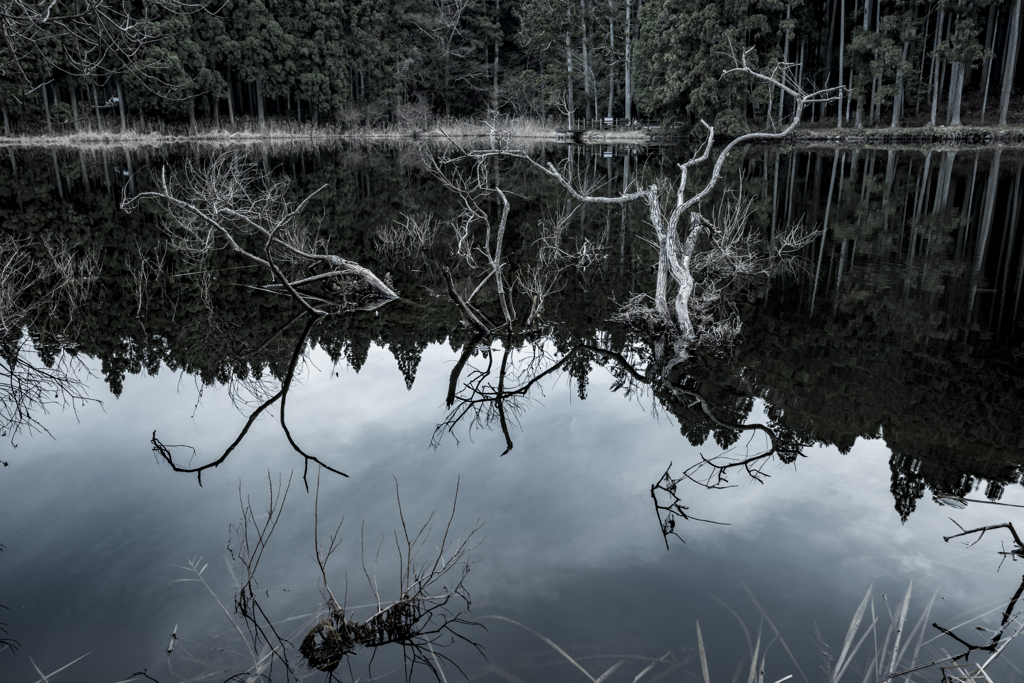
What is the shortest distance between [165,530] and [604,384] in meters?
4.48

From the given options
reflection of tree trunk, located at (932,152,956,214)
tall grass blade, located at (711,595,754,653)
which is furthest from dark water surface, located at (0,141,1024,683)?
reflection of tree trunk, located at (932,152,956,214)

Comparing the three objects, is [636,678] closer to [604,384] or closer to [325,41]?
[604,384]

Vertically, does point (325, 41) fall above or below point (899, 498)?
above

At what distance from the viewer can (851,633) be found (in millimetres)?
4020

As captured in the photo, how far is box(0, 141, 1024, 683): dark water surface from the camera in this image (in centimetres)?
405

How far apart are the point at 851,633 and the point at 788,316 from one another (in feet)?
21.1

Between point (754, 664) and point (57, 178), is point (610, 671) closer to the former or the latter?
point (754, 664)

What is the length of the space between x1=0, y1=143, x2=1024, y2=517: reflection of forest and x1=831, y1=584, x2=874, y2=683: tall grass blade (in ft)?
4.36

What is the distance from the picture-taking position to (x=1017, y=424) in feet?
21.7

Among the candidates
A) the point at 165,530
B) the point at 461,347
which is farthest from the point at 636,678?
the point at 461,347

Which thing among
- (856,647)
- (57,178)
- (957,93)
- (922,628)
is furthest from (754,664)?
(957,93)

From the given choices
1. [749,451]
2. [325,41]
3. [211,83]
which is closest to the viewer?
[749,451]

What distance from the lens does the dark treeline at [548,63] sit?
32.5 metres

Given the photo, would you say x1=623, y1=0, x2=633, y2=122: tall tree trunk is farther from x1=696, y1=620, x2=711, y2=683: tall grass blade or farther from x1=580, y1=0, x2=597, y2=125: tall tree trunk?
x1=696, y1=620, x2=711, y2=683: tall grass blade
